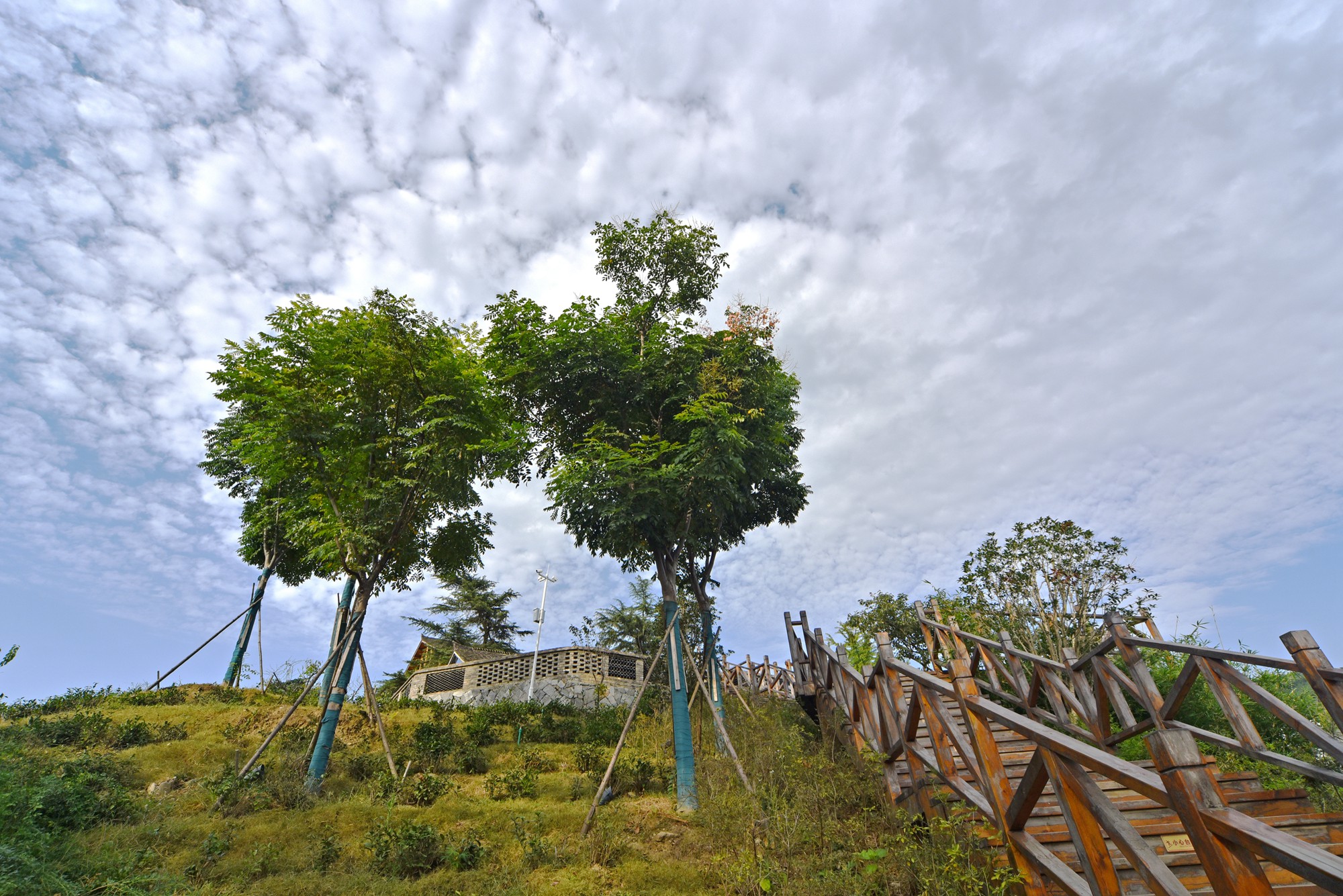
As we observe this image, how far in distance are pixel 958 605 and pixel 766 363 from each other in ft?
30.2

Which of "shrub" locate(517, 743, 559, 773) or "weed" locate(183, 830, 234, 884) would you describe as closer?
"weed" locate(183, 830, 234, 884)

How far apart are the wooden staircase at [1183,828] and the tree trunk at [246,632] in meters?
23.0

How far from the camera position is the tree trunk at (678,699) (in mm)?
9039

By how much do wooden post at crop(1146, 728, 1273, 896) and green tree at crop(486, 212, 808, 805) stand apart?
791 cm

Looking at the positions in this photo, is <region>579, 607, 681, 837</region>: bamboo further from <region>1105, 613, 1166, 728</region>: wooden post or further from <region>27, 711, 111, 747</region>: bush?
<region>27, 711, 111, 747</region>: bush

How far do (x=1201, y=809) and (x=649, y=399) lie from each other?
10906mm

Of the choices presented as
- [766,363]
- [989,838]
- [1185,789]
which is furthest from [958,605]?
[1185,789]

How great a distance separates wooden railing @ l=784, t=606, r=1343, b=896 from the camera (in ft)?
7.73

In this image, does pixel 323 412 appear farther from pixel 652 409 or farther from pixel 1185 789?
pixel 1185 789

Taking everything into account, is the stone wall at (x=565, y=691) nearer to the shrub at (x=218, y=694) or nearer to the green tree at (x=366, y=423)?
the shrub at (x=218, y=694)

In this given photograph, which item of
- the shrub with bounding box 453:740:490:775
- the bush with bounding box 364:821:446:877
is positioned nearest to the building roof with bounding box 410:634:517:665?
the shrub with bounding box 453:740:490:775

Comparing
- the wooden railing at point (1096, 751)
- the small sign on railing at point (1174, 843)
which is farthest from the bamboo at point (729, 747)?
the small sign on railing at point (1174, 843)

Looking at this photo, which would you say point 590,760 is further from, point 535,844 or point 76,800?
point 76,800

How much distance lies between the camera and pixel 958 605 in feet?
54.4
